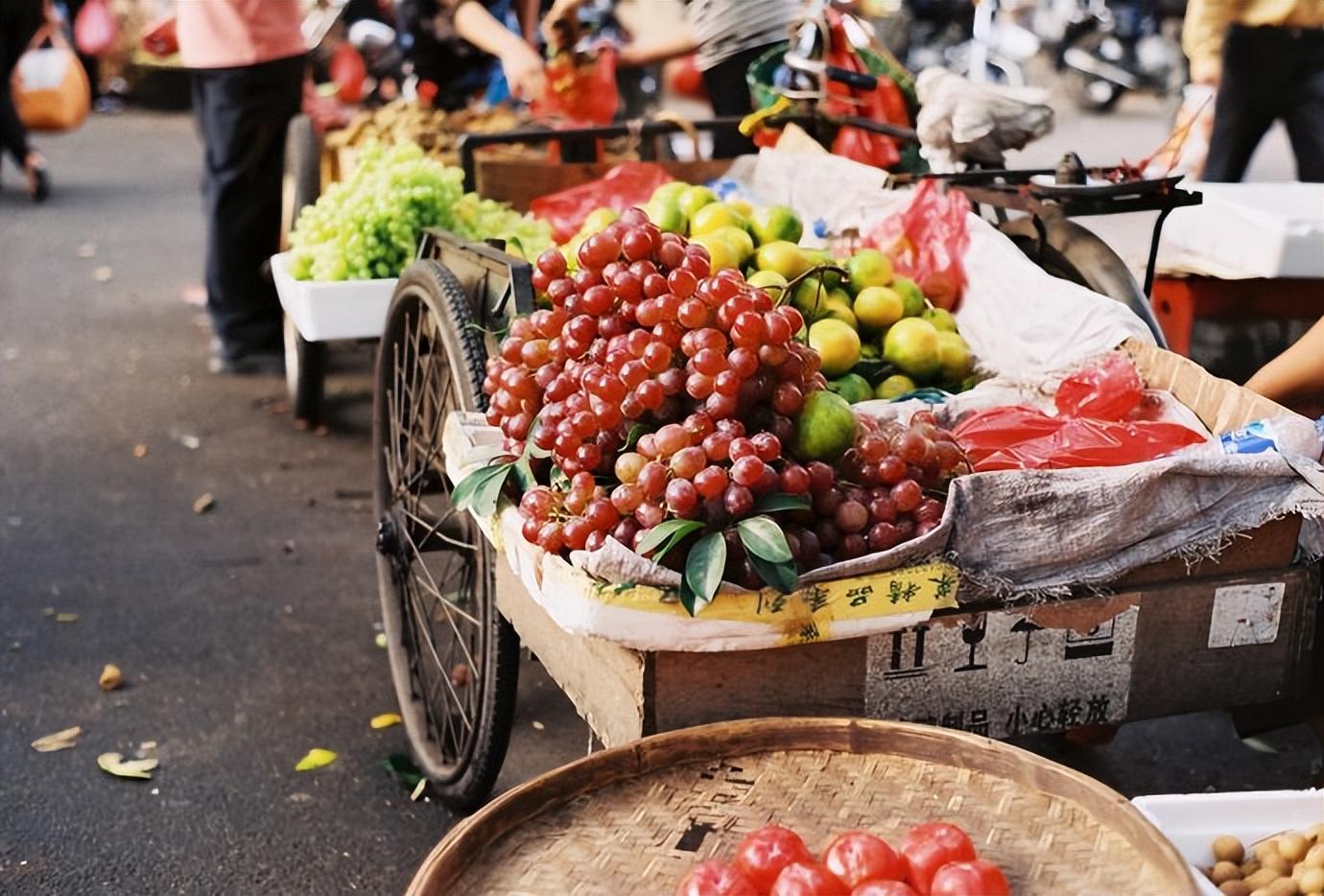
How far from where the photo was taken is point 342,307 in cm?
347

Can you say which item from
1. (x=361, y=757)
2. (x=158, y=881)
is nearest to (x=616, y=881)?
(x=158, y=881)

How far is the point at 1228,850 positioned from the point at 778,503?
726 millimetres

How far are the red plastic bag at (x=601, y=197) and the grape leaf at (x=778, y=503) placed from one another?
206cm

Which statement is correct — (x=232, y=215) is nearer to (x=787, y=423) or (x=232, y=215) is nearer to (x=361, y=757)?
(x=361, y=757)

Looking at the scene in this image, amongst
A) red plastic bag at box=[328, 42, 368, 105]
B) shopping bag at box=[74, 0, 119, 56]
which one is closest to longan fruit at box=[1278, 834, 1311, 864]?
red plastic bag at box=[328, 42, 368, 105]

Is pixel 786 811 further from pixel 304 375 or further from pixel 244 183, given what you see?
pixel 244 183

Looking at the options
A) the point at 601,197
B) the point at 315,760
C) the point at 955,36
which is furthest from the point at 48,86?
the point at 955,36

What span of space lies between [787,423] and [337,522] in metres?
2.91

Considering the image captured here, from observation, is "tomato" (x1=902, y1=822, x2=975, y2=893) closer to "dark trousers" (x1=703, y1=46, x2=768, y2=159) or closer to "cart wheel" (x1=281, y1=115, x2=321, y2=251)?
"cart wheel" (x1=281, y1=115, x2=321, y2=251)

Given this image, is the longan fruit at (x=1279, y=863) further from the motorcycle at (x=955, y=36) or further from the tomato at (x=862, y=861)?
the motorcycle at (x=955, y=36)

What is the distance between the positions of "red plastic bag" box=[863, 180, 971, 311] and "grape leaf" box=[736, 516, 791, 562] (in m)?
1.53

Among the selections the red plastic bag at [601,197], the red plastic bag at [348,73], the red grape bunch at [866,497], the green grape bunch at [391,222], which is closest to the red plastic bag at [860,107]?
the red plastic bag at [601,197]

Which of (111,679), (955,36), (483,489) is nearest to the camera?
(483,489)

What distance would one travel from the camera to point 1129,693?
2105 millimetres
